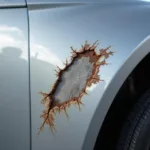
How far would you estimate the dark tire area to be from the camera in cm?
186

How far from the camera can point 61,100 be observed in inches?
69.8

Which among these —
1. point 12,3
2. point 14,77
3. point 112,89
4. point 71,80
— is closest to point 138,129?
point 112,89

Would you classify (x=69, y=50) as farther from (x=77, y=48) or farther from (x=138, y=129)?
(x=138, y=129)

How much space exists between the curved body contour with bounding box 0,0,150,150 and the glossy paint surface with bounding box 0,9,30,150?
0.03m

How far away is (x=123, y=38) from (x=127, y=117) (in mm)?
393

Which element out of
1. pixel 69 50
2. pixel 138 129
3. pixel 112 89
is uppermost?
pixel 69 50

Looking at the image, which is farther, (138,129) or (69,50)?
(138,129)

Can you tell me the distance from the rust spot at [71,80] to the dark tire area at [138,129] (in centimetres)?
30

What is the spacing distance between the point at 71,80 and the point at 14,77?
0.79ft

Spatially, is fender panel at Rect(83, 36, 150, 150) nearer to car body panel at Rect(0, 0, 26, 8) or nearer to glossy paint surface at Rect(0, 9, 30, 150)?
glossy paint surface at Rect(0, 9, 30, 150)

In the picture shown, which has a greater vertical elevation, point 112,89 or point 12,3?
point 12,3

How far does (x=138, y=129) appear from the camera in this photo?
1.87m

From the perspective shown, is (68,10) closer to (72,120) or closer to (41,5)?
(41,5)

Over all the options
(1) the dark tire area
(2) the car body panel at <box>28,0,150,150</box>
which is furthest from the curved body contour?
(1) the dark tire area
